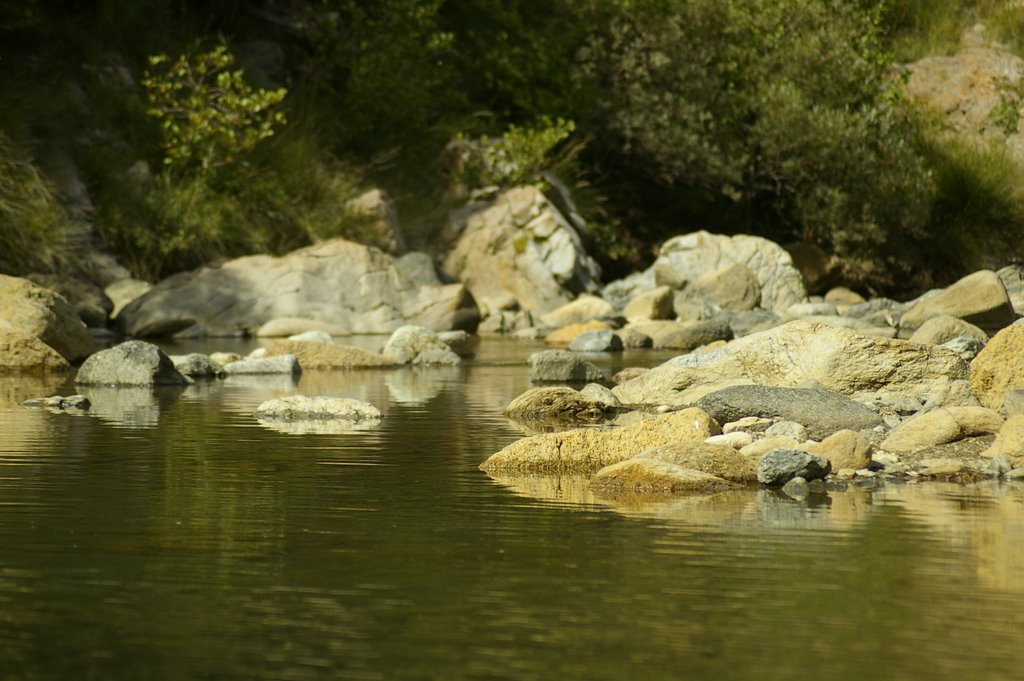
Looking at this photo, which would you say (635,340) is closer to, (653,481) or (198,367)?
(198,367)

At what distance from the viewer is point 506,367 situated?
15.4 meters

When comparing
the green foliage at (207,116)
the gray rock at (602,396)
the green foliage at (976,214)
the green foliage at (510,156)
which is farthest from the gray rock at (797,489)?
the green foliage at (976,214)

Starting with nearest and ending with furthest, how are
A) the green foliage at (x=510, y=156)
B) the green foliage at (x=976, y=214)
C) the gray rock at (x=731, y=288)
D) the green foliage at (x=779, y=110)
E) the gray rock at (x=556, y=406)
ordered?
the gray rock at (x=556, y=406), the gray rock at (x=731, y=288), the green foliage at (x=510, y=156), the green foliage at (x=779, y=110), the green foliage at (x=976, y=214)

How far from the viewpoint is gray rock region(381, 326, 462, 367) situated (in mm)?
15930

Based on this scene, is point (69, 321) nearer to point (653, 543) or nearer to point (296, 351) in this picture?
point (296, 351)

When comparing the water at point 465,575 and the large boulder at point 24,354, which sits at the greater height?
the large boulder at point 24,354

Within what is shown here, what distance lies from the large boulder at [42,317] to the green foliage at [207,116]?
307 inches

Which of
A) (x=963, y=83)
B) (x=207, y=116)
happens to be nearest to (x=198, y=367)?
(x=207, y=116)

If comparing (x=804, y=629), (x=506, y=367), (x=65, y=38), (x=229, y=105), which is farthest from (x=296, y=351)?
(x=65, y=38)

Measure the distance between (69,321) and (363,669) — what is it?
12267 millimetres

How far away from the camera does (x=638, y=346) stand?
61.1 ft

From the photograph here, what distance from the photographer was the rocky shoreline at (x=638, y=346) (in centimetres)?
769

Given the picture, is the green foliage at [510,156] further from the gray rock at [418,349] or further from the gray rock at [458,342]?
the gray rock at [418,349]

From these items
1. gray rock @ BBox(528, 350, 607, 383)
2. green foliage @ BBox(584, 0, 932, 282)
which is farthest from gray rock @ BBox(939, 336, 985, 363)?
green foliage @ BBox(584, 0, 932, 282)
